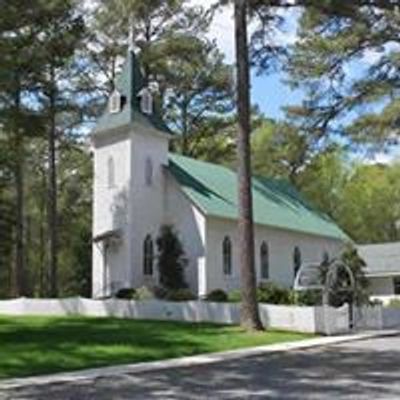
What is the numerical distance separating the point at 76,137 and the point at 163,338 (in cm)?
3480

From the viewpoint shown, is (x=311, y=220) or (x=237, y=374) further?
(x=311, y=220)

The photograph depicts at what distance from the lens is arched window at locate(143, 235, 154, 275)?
44.0 meters

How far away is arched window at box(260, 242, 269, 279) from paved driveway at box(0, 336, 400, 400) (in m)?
26.4

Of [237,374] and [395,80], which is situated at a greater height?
[395,80]

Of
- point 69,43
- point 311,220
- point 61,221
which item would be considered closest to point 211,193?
point 311,220

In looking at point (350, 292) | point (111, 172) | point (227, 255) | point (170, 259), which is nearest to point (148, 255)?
point (170, 259)

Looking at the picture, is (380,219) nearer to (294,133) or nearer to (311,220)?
(311,220)

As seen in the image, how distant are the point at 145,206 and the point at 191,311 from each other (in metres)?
10.7

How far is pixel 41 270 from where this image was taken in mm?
73375

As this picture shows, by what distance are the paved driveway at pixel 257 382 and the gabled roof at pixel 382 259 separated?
40.4m

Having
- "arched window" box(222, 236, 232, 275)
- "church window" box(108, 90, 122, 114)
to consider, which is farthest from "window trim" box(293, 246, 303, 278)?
"church window" box(108, 90, 122, 114)

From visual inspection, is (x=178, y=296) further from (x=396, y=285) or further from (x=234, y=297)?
(x=396, y=285)

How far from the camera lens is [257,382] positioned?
17172mm

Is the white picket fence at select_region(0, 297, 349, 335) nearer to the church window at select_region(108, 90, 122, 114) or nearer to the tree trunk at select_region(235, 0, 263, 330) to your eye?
the tree trunk at select_region(235, 0, 263, 330)
